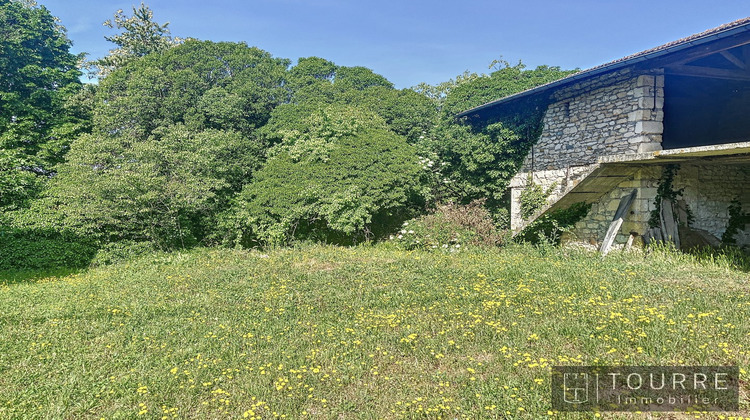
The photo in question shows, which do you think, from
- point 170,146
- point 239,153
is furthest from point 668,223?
point 170,146

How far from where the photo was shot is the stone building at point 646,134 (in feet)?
28.8

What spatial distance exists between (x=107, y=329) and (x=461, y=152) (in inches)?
486

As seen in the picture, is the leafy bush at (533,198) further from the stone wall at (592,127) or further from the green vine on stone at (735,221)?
the green vine on stone at (735,221)

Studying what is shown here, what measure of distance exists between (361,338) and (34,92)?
17692 mm

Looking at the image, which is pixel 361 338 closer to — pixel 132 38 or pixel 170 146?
pixel 170 146

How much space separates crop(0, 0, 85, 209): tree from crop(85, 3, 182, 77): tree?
241 inches

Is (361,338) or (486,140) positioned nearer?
(361,338)

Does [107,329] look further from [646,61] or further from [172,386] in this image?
[646,61]

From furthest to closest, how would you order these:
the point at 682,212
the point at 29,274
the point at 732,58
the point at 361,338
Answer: the point at 29,274, the point at 682,212, the point at 732,58, the point at 361,338

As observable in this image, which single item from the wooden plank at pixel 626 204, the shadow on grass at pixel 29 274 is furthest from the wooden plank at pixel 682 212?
the shadow on grass at pixel 29 274

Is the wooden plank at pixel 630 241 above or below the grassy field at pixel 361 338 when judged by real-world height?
above

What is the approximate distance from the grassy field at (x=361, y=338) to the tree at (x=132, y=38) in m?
18.9

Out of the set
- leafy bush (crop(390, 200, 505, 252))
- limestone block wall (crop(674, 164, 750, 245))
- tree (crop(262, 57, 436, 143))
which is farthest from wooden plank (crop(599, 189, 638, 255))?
tree (crop(262, 57, 436, 143))

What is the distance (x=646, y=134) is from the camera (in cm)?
930
